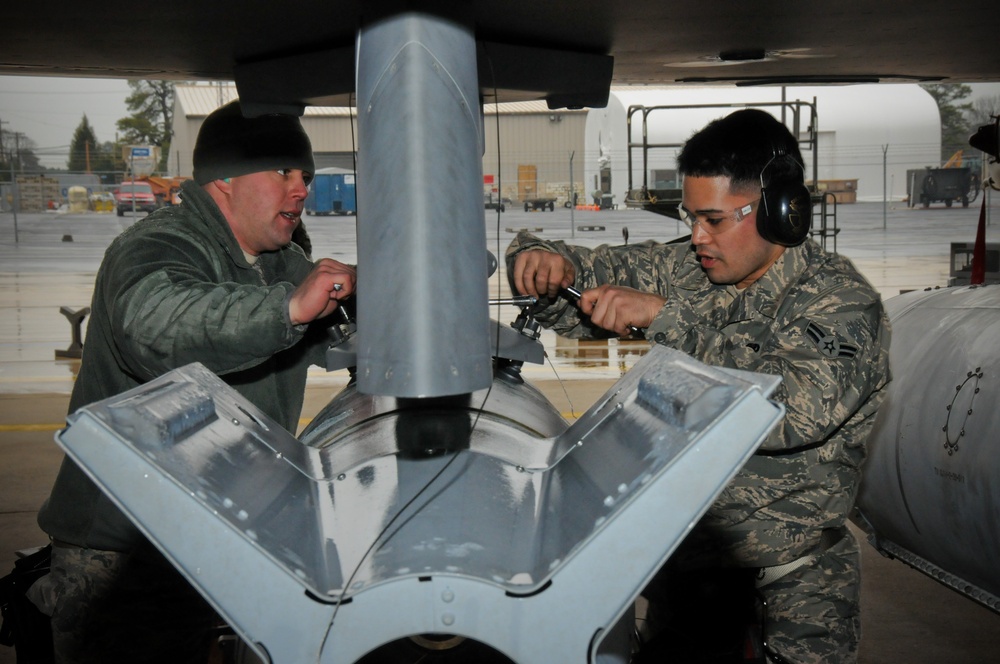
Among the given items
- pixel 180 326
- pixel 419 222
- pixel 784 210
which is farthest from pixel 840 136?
pixel 419 222

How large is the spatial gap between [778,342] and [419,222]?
4.48 ft

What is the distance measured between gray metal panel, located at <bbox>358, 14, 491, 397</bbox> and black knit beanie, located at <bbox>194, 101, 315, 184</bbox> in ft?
3.93

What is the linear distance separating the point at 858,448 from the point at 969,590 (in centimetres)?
199

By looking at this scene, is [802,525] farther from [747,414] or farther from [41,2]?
[41,2]

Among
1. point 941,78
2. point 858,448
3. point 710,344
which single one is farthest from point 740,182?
point 941,78

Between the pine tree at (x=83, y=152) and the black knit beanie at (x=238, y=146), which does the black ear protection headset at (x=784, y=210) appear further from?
the pine tree at (x=83, y=152)

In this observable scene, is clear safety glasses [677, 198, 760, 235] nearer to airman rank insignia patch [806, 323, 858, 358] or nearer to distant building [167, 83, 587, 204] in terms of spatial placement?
airman rank insignia patch [806, 323, 858, 358]

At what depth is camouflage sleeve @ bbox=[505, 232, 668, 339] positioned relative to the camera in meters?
3.24

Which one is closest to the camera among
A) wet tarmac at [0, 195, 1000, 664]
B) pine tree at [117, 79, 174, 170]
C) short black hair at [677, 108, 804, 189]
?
short black hair at [677, 108, 804, 189]

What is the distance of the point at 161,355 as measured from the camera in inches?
91.3

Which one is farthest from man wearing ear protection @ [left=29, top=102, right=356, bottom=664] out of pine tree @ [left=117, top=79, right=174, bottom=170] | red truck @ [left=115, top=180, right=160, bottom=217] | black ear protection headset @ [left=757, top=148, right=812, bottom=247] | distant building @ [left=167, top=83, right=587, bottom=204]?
pine tree @ [left=117, top=79, right=174, bottom=170]

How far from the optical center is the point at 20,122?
2083 centimetres

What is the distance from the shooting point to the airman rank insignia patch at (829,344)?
2539mm

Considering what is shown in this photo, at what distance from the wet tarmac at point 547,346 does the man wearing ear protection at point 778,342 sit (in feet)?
2.19
